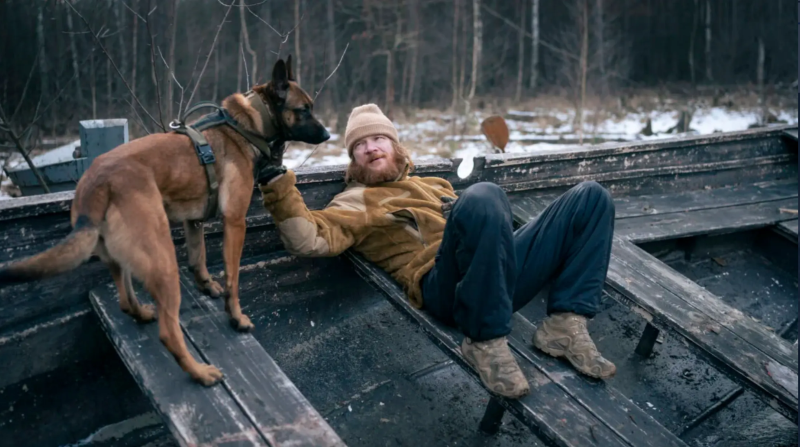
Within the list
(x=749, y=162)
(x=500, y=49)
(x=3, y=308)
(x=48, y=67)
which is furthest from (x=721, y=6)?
(x=3, y=308)

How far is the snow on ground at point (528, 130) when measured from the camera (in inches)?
460

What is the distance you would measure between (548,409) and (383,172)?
1385mm

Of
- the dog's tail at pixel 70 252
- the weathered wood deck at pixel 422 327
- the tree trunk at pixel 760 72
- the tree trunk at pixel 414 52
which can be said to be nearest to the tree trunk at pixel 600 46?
the tree trunk at pixel 760 72

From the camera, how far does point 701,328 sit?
2.87 metres

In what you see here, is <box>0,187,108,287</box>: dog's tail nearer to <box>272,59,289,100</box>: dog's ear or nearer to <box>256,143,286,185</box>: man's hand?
<box>256,143,286,185</box>: man's hand

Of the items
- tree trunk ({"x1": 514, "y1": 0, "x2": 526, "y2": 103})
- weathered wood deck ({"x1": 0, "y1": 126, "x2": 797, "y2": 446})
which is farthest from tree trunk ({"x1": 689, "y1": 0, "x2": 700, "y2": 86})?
weathered wood deck ({"x1": 0, "y1": 126, "x2": 797, "y2": 446})

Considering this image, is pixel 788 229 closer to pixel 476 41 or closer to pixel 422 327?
pixel 422 327

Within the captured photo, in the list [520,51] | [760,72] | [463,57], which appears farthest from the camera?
[760,72]

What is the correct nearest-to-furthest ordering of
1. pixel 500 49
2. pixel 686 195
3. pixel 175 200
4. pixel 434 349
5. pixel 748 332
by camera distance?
1. pixel 175 200
2. pixel 748 332
3. pixel 434 349
4. pixel 686 195
5. pixel 500 49

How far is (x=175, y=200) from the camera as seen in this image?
84.4 inches

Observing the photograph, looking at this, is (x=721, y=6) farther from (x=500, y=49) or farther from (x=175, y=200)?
(x=175, y=200)

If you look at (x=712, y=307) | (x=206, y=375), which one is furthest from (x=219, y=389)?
(x=712, y=307)

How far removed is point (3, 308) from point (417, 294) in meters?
1.69

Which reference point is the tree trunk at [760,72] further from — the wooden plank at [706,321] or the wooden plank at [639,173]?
the wooden plank at [706,321]
